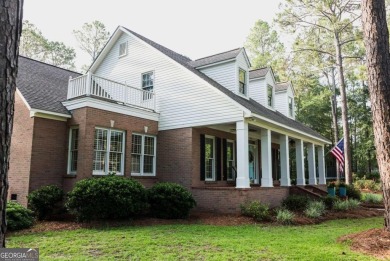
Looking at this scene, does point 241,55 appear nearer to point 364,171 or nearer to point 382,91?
point 382,91

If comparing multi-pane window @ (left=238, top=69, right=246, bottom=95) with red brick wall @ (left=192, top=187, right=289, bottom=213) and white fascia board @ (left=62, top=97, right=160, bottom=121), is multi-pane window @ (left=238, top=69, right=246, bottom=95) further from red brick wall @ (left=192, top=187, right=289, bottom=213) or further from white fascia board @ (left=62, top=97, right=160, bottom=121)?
red brick wall @ (left=192, top=187, right=289, bottom=213)

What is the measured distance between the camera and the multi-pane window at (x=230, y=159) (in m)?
15.9

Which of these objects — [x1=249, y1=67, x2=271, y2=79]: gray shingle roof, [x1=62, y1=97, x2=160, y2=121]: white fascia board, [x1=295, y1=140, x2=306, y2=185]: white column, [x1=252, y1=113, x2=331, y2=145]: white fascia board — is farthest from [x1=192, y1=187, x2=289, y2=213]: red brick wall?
[x1=249, y1=67, x2=271, y2=79]: gray shingle roof

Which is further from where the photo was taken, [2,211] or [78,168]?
[78,168]

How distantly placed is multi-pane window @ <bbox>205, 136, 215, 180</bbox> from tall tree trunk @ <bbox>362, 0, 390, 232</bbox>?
335 inches

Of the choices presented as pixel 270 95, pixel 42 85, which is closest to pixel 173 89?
pixel 42 85

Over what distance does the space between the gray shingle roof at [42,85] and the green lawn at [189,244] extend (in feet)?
17.9

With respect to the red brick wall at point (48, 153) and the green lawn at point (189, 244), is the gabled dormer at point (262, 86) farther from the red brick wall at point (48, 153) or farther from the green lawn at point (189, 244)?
the red brick wall at point (48, 153)

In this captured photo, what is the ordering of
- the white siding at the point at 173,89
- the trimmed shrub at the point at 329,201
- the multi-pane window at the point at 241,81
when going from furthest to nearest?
the multi-pane window at the point at 241,81
the trimmed shrub at the point at 329,201
the white siding at the point at 173,89

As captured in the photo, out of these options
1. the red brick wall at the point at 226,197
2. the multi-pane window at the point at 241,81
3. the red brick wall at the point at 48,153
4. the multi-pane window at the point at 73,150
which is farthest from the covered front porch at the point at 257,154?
the red brick wall at the point at 48,153

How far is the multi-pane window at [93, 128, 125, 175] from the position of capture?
11.6m

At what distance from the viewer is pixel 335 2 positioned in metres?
19.5

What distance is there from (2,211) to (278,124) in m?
13.0

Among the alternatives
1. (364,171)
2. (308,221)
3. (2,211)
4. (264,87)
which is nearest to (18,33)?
(2,211)
